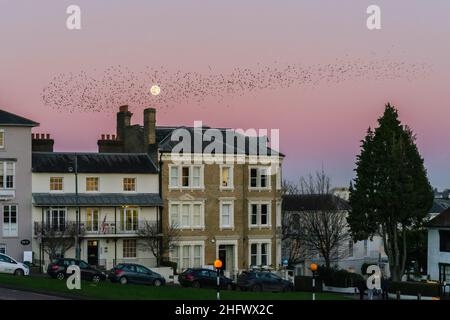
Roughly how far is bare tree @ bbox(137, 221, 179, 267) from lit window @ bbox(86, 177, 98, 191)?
15.4 ft

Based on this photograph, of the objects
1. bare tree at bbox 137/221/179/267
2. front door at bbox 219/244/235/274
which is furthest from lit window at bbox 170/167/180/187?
front door at bbox 219/244/235/274

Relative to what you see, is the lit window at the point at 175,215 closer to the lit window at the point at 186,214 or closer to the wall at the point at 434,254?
the lit window at the point at 186,214

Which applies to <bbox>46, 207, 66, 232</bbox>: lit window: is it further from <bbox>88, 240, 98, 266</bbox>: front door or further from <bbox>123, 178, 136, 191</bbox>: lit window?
<bbox>123, 178, 136, 191</bbox>: lit window

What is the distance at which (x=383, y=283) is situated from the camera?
63.8 meters

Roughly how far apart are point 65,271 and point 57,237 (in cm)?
1534

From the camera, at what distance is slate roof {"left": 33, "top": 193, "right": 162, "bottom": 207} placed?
243ft

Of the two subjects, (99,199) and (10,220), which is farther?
(99,199)

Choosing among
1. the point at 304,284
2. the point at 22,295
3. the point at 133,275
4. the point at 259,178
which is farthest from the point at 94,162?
the point at 22,295

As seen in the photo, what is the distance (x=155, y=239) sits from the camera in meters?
76.4

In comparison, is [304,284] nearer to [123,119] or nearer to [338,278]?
[338,278]

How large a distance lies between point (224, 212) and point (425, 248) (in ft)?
68.0

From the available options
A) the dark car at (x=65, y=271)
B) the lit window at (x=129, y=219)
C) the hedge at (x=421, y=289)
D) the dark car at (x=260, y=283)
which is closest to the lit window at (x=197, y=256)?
the lit window at (x=129, y=219)
